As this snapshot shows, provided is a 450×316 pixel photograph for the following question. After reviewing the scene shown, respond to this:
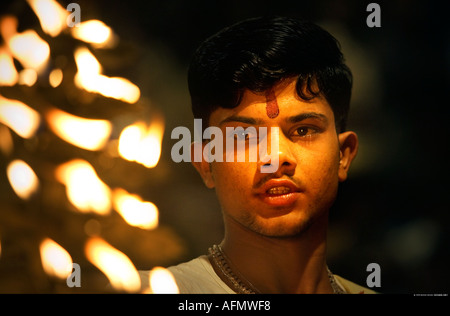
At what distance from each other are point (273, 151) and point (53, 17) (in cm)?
112

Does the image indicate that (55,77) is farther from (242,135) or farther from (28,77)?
(242,135)

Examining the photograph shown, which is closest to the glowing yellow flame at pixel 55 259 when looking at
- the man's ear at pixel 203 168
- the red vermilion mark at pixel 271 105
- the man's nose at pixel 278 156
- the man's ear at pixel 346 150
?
the man's ear at pixel 203 168

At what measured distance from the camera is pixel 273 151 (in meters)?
1.99

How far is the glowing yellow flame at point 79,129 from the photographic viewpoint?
7.41ft

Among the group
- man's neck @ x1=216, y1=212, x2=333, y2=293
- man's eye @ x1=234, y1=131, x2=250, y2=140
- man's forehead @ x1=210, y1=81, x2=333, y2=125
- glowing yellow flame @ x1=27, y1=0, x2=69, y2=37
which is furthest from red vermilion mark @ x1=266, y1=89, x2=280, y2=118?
glowing yellow flame @ x1=27, y1=0, x2=69, y2=37

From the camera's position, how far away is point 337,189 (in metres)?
2.14

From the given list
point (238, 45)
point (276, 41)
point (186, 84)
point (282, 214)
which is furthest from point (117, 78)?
point (282, 214)

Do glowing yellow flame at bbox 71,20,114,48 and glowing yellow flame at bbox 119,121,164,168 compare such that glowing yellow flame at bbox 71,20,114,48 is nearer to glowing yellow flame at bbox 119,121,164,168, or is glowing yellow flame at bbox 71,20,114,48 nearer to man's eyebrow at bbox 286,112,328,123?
glowing yellow flame at bbox 119,121,164,168

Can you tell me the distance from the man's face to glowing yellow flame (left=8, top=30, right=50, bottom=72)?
81 cm

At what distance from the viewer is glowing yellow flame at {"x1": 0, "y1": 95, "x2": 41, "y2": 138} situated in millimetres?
2311

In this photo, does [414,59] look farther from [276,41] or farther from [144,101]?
[144,101]

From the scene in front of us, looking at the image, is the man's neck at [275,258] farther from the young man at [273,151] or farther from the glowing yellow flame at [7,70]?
the glowing yellow flame at [7,70]

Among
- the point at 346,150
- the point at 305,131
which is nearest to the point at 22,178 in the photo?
the point at 305,131

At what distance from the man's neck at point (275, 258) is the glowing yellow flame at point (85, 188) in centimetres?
54
